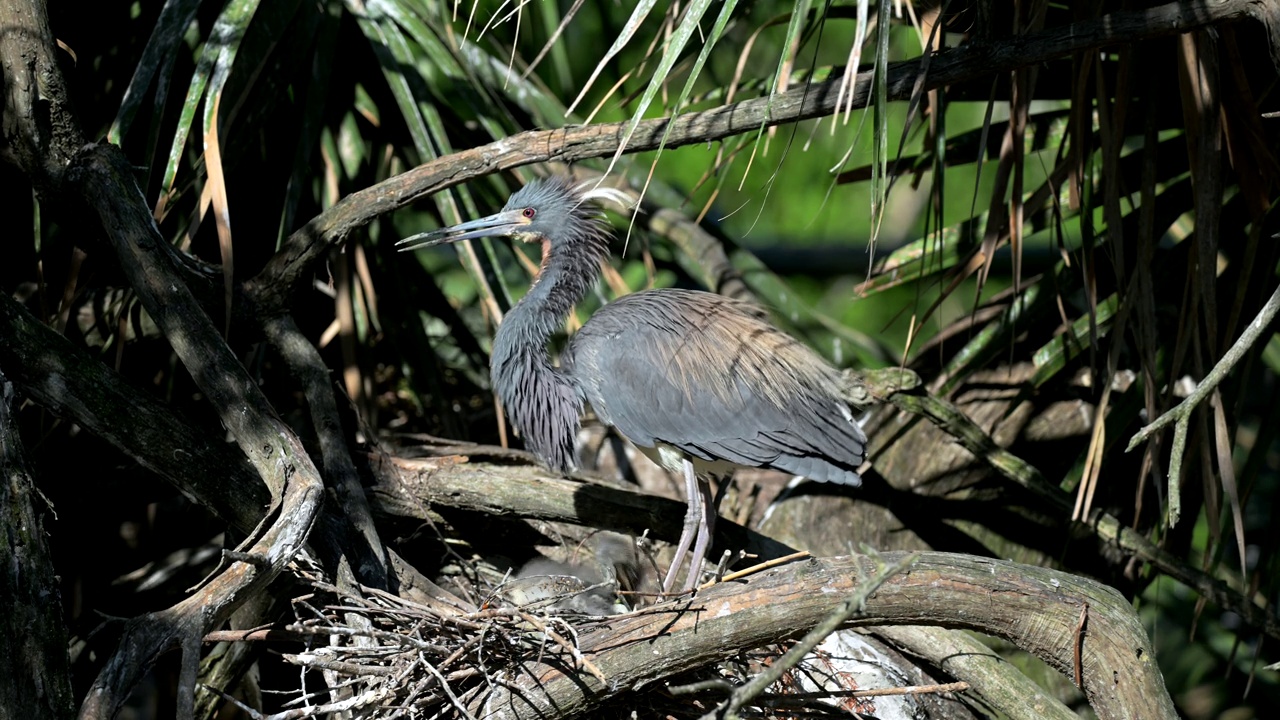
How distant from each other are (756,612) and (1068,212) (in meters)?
2.09

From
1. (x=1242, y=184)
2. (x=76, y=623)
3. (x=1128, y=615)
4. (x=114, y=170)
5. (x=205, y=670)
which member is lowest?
(x=76, y=623)

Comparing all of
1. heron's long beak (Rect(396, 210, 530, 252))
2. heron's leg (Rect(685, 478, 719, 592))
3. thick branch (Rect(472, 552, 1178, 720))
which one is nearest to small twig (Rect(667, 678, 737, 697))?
thick branch (Rect(472, 552, 1178, 720))

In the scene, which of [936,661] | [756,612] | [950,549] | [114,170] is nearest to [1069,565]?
[950,549]

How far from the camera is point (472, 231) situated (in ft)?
12.6

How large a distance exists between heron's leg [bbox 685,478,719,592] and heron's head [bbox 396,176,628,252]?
3.31 feet

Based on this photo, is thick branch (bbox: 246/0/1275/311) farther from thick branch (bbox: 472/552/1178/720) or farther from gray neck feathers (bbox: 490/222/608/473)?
thick branch (bbox: 472/552/1178/720)

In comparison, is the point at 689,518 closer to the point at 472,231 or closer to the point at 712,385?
the point at 712,385

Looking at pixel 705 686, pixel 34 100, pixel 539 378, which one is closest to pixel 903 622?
pixel 705 686

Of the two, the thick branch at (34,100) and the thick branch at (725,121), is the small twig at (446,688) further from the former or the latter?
the thick branch at (34,100)

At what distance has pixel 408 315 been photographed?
4191mm

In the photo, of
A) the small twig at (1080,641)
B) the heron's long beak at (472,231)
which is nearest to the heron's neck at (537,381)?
the heron's long beak at (472,231)

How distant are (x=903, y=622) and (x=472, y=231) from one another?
6.75ft

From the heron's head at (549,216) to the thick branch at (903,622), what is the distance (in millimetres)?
1814

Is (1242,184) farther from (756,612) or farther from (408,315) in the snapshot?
(408,315)
